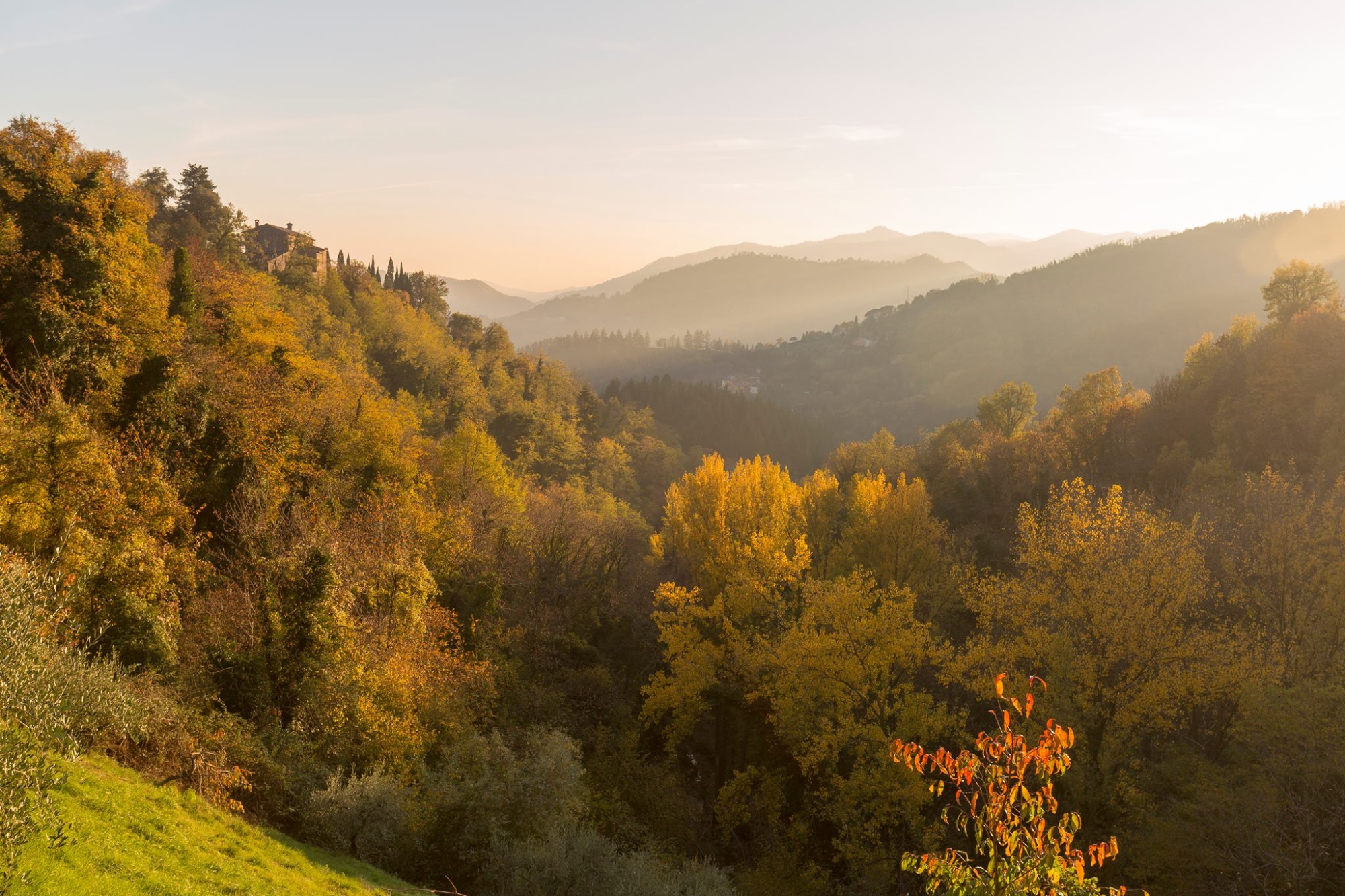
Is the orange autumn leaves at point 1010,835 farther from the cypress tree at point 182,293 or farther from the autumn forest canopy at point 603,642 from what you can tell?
the cypress tree at point 182,293

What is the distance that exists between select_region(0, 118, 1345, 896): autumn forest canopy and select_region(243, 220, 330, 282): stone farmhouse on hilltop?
30593mm

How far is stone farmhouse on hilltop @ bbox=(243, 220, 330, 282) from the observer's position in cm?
8100

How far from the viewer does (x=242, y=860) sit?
16.6 meters

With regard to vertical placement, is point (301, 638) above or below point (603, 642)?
above

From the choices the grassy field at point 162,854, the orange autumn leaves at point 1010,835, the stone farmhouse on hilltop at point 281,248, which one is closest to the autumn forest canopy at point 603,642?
the orange autumn leaves at point 1010,835

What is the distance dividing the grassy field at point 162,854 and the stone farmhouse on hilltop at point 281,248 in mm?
76284

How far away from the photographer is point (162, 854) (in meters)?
14.5

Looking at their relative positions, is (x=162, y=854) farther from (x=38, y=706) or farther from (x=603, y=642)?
(x=603, y=642)

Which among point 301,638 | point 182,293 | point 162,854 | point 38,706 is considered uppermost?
point 182,293

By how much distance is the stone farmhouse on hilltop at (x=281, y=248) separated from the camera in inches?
3189

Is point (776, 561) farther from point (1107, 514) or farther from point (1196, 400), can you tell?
point (1196, 400)

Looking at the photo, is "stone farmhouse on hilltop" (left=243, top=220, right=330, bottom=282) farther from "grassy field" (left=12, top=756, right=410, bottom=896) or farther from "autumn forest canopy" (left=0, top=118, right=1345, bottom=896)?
Result: "grassy field" (left=12, top=756, right=410, bottom=896)

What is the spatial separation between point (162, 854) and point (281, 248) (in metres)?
94.3

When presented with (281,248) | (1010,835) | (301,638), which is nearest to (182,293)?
(301,638)
